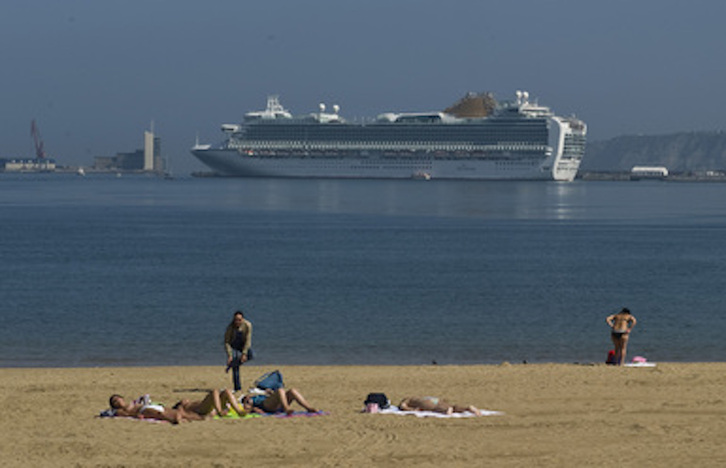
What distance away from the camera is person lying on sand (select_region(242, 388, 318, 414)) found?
1269 cm

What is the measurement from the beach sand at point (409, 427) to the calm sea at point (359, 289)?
472 cm

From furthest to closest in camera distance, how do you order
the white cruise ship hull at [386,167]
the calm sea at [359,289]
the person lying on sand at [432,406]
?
the white cruise ship hull at [386,167]
the calm sea at [359,289]
the person lying on sand at [432,406]

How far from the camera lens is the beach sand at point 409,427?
35.9 feet

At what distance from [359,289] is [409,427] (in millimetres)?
20325

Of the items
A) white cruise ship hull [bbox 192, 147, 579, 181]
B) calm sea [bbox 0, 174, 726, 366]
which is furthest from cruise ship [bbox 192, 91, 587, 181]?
calm sea [bbox 0, 174, 726, 366]

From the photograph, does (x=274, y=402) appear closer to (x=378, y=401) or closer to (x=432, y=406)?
(x=378, y=401)

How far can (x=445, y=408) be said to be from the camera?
12781mm

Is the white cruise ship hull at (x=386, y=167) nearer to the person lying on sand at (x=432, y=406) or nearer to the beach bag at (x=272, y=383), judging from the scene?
the beach bag at (x=272, y=383)

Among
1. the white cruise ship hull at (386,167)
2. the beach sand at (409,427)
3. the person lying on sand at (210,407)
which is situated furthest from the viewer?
the white cruise ship hull at (386,167)

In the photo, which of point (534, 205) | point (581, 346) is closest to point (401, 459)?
point (581, 346)

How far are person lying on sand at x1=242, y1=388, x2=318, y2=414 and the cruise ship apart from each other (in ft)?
453

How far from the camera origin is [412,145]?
502 feet

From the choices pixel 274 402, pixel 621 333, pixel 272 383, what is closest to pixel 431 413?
pixel 274 402

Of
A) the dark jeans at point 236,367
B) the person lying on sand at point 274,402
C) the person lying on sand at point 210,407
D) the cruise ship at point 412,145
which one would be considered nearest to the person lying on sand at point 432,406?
the person lying on sand at point 274,402
